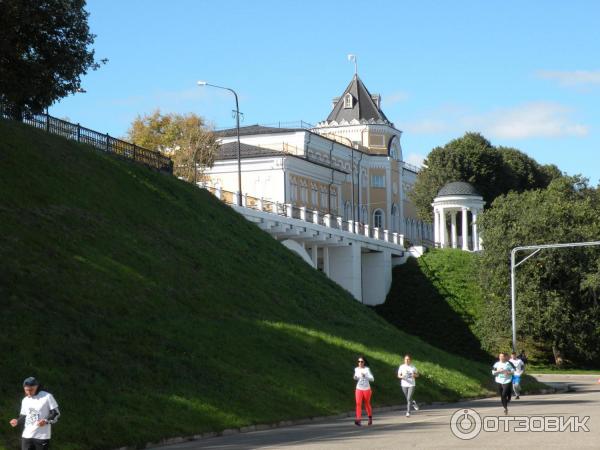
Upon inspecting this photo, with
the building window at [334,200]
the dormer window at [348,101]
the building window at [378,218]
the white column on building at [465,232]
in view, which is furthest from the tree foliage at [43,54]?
the dormer window at [348,101]

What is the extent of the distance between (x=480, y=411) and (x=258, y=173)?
57162 mm

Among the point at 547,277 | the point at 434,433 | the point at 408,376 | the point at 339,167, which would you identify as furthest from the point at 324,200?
the point at 434,433

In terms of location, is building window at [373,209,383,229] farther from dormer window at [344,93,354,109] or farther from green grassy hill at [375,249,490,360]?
green grassy hill at [375,249,490,360]

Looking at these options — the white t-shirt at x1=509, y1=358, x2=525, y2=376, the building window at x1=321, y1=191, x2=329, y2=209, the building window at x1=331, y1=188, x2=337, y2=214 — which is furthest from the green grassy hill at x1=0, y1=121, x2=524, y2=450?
the building window at x1=331, y1=188, x2=337, y2=214

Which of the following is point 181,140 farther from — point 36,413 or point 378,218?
point 36,413

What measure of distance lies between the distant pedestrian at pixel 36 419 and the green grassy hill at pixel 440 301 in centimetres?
5582

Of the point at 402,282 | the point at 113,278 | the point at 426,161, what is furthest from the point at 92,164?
the point at 426,161

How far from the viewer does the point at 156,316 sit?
35.0m

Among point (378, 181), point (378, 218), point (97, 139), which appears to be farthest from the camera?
point (378, 181)

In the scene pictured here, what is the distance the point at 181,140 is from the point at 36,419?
65241 millimetres

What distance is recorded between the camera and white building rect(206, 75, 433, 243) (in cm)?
8831

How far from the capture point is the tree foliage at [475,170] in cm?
10250

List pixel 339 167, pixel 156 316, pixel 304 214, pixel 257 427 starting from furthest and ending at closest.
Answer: pixel 339 167 < pixel 304 214 < pixel 156 316 < pixel 257 427

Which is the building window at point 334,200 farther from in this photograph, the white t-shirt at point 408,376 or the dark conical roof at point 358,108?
the white t-shirt at point 408,376
